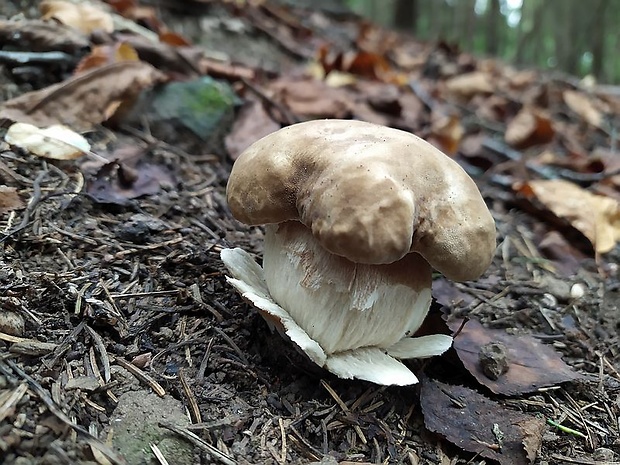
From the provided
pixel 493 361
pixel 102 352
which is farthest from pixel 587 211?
pixel 102 352

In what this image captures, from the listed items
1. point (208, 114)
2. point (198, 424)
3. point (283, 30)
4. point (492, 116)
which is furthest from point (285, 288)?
point (283, 30)

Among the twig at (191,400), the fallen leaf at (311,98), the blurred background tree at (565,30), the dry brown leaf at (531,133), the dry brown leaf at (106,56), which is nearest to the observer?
the twig at (191,400)

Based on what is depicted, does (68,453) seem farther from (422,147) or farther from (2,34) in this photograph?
(2,34)

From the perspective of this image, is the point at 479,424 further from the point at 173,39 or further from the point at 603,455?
the point at 173,39

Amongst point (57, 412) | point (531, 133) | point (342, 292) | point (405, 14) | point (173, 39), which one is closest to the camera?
point (57, 412)

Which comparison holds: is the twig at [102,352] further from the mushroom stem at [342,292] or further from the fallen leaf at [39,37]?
the fallen leaf at [39,37]

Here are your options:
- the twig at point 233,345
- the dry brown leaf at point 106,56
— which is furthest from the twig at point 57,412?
the dry brown leaf at point 106,56
